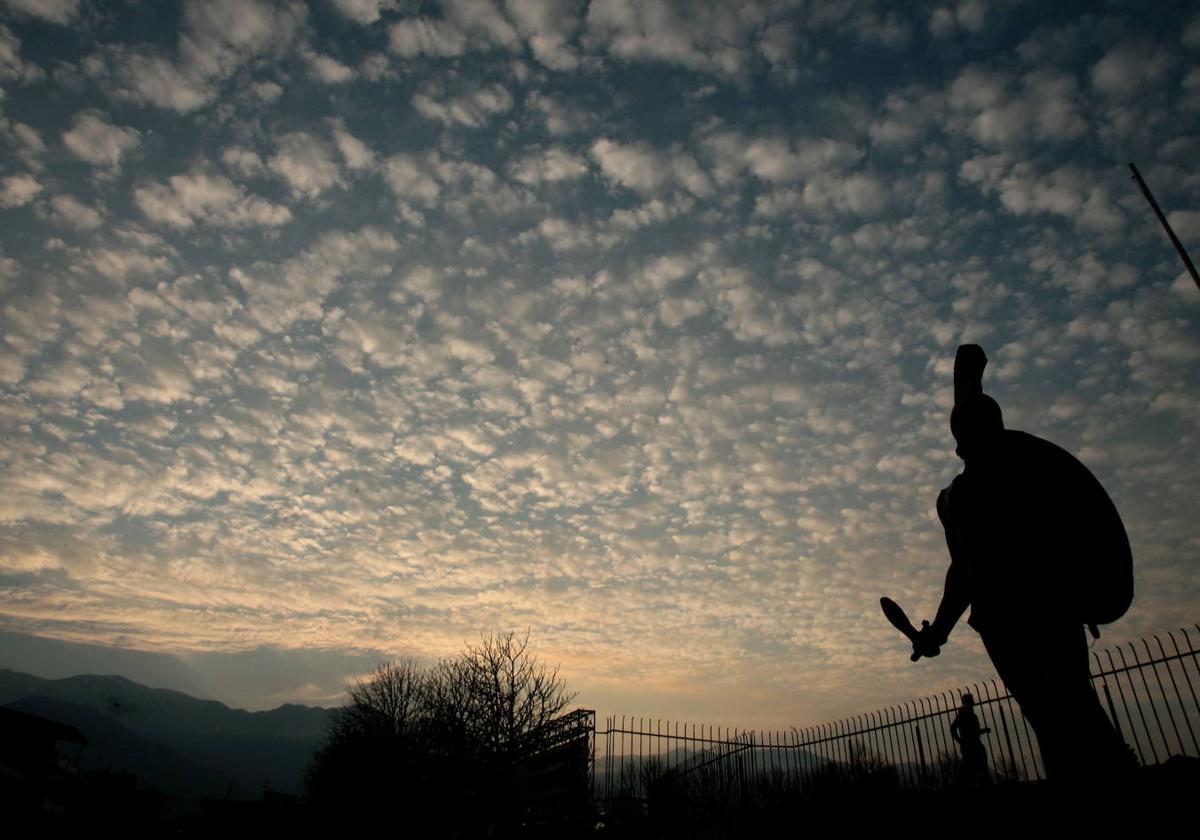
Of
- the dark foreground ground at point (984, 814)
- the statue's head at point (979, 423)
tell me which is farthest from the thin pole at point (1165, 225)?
the statue's head at point (979, 423)

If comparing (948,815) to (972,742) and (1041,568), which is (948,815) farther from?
(1041,568)

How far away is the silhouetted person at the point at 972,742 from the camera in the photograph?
32.0 ft

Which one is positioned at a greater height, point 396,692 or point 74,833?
point 396,692

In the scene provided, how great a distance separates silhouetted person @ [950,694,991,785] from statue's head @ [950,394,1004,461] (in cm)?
945

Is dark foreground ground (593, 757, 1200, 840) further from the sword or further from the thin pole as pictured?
the thin pole

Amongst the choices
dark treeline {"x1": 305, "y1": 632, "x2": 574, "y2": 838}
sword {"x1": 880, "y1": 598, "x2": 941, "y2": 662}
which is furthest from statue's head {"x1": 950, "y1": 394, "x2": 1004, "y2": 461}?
dark treeline {"x1": 305, "y1": 632, "x2": 574, "y2": 838}

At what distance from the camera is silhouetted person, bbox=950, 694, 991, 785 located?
9.76m

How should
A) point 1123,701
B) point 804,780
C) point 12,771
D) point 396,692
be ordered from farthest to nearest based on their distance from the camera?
point 396,692 → point 12,771 → point 804,780 → point 1123,701

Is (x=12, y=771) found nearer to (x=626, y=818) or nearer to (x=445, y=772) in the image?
(x=445, y=772)

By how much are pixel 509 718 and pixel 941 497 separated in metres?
38.1

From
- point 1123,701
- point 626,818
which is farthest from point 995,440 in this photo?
point 626,818

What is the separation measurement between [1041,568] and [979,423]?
1.77ft

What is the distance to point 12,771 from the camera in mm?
43781

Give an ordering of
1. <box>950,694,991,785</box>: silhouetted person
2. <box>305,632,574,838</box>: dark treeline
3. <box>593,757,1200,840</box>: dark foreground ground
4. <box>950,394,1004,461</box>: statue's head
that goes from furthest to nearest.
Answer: <box>305,632,574,838</box>: dark treeline → <box>950,694,991,785</box>: silhouetted person → <box>950,394,1004,461</box>: statue's head → <box>593,757,1200,840</box>: dark foreground ground
